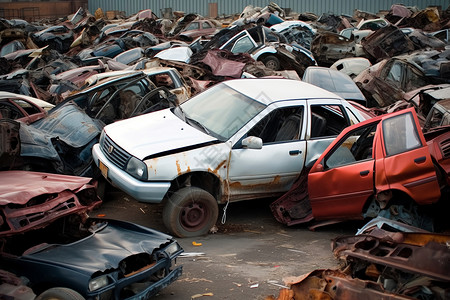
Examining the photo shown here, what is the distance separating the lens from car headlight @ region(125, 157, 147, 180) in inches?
280

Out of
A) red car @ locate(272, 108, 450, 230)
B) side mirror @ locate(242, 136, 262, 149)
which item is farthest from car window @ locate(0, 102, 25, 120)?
red car @ locate(272, 108, 450, 230)

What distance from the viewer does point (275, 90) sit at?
8.47m

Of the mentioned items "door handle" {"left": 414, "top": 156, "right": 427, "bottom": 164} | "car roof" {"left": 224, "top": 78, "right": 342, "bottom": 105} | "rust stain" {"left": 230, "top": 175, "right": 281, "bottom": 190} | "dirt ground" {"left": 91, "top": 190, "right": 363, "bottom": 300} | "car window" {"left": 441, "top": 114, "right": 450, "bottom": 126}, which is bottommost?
"dirt ground" {"left": 91, "top": 190, "right": 363, "bottom": 300}

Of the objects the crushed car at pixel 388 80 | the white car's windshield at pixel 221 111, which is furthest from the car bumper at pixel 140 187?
the crushed car at pixel 388 80

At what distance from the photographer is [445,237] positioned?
5.25m

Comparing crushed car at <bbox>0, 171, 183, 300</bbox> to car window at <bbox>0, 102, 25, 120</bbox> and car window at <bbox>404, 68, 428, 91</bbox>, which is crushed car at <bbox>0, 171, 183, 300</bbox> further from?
car window at <bbox>404, 68, 428, 91</bbox>

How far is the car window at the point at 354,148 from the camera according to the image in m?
7.71

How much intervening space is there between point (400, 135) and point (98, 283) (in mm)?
4147

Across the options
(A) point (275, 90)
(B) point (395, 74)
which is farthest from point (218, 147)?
(B) point (395, 74)

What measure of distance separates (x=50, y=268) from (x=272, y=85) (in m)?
4.89

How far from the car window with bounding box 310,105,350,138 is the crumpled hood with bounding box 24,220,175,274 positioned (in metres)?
3.37

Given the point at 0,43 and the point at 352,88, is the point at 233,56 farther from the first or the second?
the point at 0,43

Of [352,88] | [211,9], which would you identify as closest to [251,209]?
[352,88]

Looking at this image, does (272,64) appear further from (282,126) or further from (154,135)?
(154,135)
